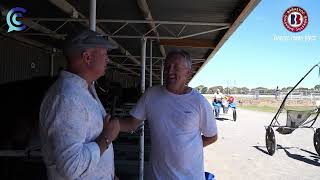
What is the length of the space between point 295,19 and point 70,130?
401 inches

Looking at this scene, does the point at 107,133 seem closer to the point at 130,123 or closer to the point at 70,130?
the point at 70,130

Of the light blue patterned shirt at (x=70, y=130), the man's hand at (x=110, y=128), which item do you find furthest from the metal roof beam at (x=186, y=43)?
the light blue patterned shirt at (x=70, y=130)

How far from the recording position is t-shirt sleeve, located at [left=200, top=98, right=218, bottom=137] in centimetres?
273

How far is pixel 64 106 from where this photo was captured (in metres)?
1.63

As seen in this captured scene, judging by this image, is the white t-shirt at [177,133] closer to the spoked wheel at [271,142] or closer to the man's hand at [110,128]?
the man's hand at [110,128]

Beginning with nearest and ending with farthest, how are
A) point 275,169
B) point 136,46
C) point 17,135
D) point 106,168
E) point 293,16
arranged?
point 106,168, point 17,135, point 275,169, point 293,16, point 136,46

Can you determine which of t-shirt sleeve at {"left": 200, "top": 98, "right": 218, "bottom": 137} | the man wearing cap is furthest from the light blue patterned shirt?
t-shirt sleeve at {"left": 200, "top": 98, "right": 218, "bottom": 137}

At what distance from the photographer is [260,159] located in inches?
358

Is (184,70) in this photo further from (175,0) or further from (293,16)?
(293,16)

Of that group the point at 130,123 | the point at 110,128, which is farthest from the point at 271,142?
the point at 110,128

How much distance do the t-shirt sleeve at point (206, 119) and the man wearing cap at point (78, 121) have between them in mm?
929

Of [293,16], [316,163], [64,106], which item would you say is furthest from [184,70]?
[293,16]

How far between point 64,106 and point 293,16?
33.7 ft

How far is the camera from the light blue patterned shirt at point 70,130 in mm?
1611
